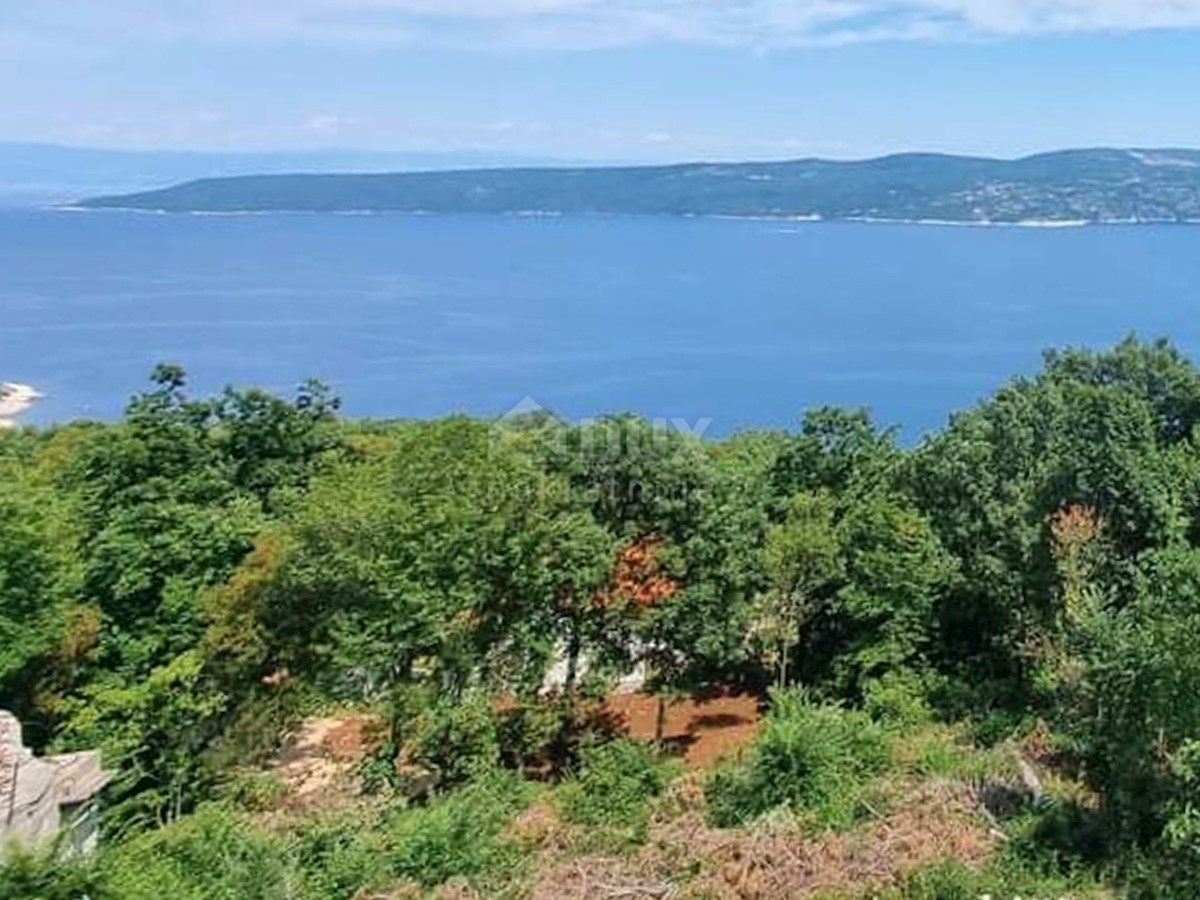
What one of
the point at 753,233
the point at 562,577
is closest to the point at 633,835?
the point at 562,577

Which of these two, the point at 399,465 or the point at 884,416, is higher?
the point at 399,465

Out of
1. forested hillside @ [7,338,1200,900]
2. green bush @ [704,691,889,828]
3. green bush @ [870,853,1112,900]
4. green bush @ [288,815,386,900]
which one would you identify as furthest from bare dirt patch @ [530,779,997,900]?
green bush @ [288,815,386,900]

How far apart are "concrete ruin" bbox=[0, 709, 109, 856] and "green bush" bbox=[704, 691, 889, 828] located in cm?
482

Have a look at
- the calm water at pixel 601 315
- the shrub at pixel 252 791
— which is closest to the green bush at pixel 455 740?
the shrub at pixel 252 791

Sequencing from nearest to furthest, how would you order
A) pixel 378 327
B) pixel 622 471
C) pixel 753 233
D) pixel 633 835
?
pixel 633 835
pixel 622 471
pixel 378 327
pixel 753 233

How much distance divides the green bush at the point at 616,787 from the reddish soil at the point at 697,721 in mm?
1970

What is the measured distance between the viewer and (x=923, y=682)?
13.6 metres

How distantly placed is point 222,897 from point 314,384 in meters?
8.84

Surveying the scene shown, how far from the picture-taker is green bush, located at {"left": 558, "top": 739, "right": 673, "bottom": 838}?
10078 millimetres

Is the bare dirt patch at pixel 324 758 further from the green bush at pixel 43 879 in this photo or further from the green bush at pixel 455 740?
the green bush at pixel 43 879

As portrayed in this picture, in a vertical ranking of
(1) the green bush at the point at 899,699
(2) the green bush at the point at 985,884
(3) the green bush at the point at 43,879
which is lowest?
(1) the green bush at the point at 899,699

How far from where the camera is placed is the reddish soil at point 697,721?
1375 cm

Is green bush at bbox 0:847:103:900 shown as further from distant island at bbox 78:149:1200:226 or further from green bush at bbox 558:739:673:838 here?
distant island at bbox 78:149:1200:226

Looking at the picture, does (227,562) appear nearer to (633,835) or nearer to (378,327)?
A: (633,835)
